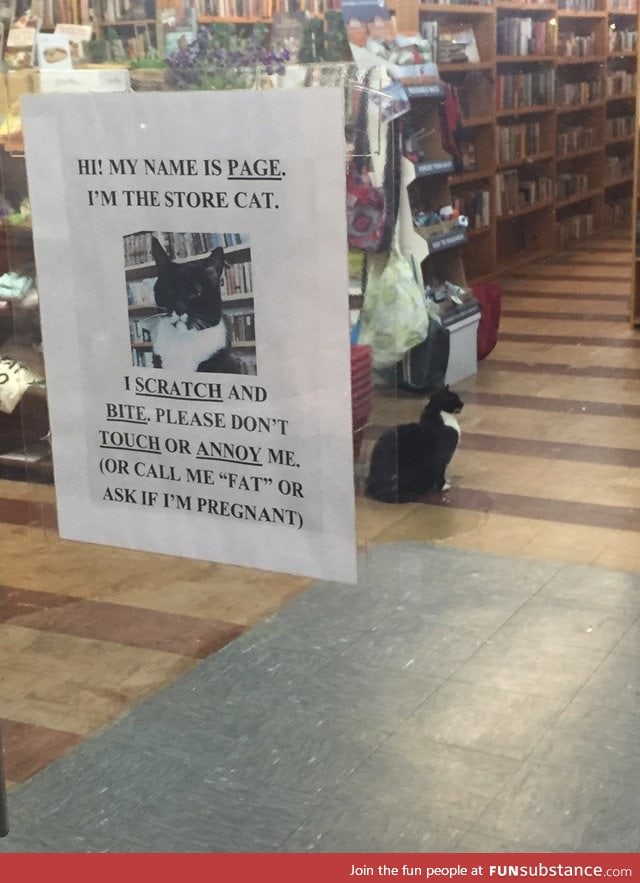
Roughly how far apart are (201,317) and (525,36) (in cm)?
877

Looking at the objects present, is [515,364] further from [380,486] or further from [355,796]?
[380,486]

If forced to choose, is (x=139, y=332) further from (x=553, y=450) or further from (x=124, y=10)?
(x=553, y=450)

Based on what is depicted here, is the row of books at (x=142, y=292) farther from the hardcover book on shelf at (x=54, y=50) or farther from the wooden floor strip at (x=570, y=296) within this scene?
the wooden floor strip at (x=570, y=296)

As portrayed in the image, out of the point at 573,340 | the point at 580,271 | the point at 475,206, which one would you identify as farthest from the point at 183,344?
the point at 580,271

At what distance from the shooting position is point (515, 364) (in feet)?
20.3

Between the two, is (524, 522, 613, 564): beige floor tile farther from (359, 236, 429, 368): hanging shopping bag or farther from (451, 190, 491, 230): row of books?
(451, 190, 491, 230): row of books

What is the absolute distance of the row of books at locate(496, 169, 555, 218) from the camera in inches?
365

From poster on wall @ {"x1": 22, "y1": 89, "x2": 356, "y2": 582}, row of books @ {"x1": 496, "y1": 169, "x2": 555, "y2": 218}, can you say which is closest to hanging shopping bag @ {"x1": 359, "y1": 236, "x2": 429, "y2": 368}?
poster on wall @ {"x1": 22, "y1": 89, "x2": 356, "y2": 582}

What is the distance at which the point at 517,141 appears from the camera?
9.67 metres

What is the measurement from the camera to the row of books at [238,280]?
1.41m

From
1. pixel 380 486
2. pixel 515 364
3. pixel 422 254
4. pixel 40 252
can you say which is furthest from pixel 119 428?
pixel 515 364

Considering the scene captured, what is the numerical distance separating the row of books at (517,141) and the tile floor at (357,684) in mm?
5495

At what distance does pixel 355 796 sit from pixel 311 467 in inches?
41.6

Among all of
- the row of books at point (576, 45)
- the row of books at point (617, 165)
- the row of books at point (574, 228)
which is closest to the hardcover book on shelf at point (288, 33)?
the row of books at point (574, 228)
